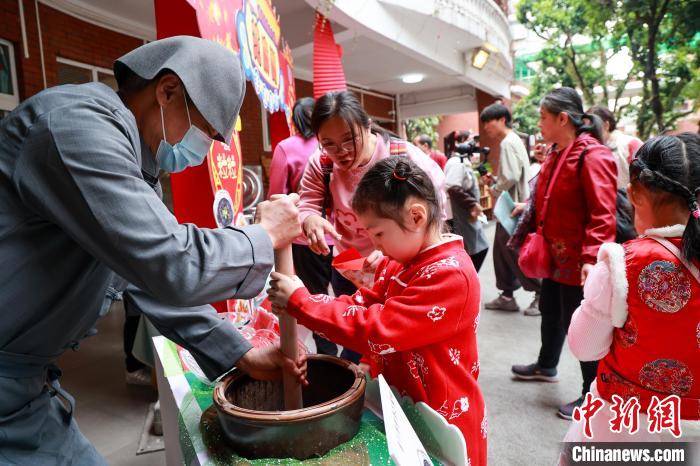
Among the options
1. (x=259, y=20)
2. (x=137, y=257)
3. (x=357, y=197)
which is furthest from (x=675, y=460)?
(x=259, y=20)

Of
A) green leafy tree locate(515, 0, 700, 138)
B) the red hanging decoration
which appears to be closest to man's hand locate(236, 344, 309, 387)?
the red hanging decoration

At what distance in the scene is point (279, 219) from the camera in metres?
1.12

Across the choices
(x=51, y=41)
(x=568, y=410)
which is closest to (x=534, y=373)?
(x=568, y=410)

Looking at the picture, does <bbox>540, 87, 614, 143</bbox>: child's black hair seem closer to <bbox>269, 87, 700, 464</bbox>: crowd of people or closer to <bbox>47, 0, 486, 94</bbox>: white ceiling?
<bbox>269, 87, 700, 464</bbox>: crowd of people

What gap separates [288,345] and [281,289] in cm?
14

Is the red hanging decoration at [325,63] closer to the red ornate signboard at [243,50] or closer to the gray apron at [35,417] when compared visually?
the red ornate signboard at [243,50]

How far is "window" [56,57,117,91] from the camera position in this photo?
17.4 ft

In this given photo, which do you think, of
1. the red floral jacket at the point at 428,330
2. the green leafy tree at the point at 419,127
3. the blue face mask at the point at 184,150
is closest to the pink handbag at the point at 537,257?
the red floral jacket at the point at 428,330

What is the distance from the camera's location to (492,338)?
4.08 meters

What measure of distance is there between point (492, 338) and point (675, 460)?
2.68m

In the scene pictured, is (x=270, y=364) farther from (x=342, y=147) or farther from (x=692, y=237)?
(x=692, y=237)

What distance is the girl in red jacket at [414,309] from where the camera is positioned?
120cm

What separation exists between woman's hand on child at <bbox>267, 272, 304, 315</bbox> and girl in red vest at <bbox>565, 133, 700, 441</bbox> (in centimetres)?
99

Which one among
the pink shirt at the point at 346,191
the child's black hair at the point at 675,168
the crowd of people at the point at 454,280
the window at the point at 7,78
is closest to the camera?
the crowd of people at the point at 454,280
